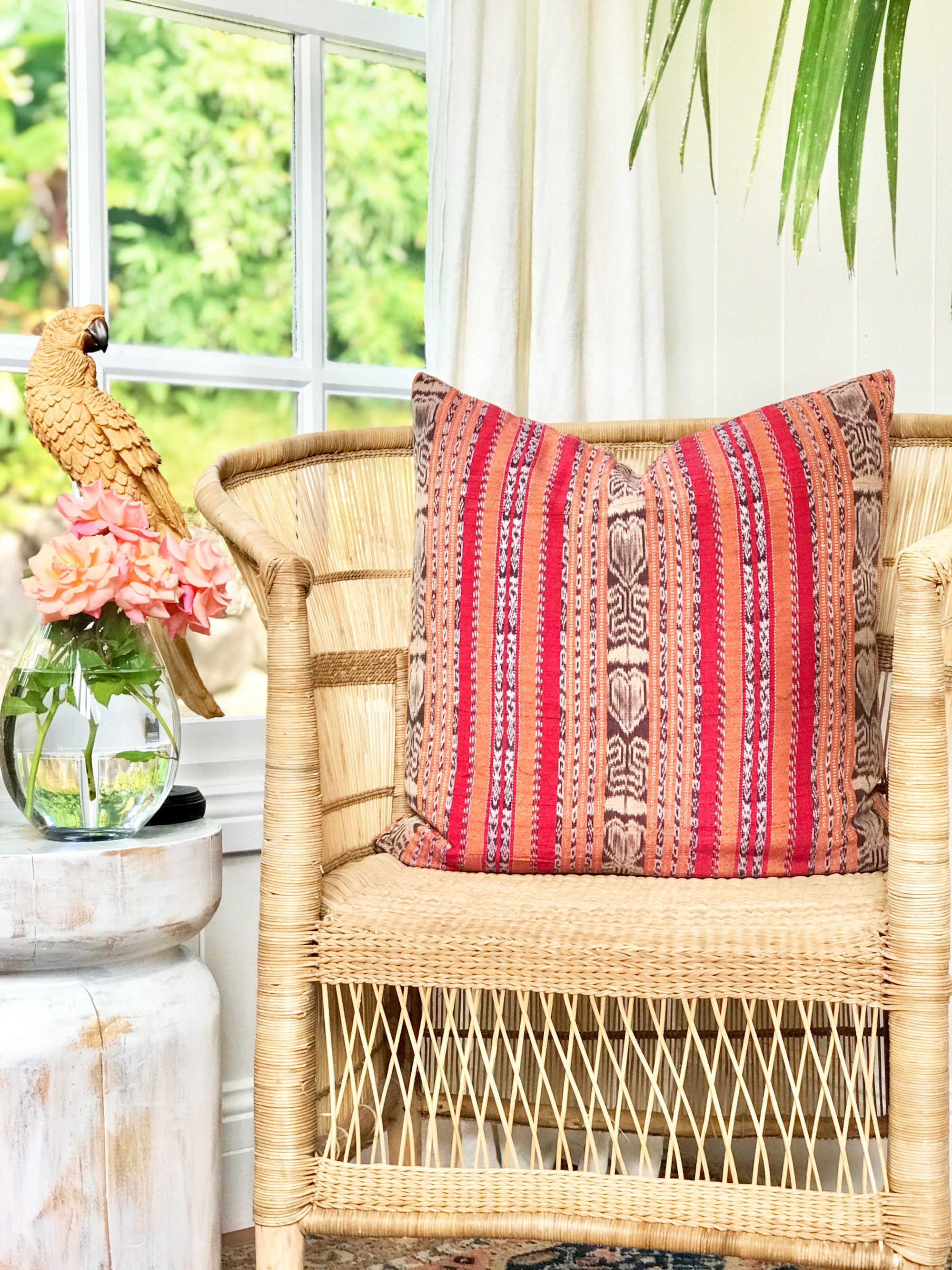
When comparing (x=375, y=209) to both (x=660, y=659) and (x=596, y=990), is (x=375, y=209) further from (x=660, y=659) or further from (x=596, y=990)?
(x=596, y=990)

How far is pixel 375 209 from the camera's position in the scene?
175 centimetres

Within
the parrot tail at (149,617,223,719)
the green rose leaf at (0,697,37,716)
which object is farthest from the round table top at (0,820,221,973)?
the parrot tail at (149,617,223,719)

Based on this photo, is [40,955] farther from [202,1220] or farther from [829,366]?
[829,366]

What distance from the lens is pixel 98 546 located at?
41.9 inches

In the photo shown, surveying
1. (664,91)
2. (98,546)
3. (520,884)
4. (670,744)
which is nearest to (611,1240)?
(520,884)

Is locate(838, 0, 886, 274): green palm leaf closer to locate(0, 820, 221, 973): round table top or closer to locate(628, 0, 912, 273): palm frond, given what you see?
locate(628, 0, 912, 273): palm frond

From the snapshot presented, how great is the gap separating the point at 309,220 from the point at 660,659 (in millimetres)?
877

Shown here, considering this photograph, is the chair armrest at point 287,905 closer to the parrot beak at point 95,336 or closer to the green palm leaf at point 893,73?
the parrot beak at point 95,336

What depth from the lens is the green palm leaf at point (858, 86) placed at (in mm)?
1082

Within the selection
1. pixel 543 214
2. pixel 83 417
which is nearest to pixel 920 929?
pixel 83 417

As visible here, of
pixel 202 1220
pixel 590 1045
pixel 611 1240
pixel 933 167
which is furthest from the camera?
pixel 933 167

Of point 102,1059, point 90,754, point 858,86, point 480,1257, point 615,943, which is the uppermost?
point 858,86

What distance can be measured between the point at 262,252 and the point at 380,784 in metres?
0.80

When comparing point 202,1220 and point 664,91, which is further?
point 664,91
